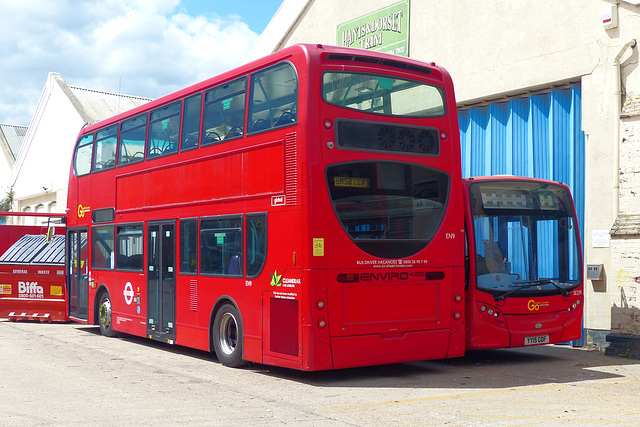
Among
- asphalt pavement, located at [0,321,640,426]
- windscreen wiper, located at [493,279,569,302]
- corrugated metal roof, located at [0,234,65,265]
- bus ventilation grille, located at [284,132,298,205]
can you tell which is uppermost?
bus ventilation grille, located at [284,132,298,205]

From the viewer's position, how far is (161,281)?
1282 centimetres

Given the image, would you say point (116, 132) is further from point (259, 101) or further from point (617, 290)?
point (617, 290)

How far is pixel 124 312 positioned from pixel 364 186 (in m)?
6.68

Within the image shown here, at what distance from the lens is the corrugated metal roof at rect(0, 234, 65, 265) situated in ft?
58.9

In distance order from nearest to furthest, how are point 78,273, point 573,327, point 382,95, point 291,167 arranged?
point 291,167 < point 382,95 < point 573,327 < point 78,273

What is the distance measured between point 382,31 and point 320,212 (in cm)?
1026

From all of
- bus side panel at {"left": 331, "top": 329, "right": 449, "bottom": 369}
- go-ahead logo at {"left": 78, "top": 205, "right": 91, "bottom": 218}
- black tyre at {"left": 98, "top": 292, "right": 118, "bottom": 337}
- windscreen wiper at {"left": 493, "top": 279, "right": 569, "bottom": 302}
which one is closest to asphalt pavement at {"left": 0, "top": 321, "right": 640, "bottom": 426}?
bus side panel at {"left": 331, "top": 329, "right": 449, "bottom": 369}

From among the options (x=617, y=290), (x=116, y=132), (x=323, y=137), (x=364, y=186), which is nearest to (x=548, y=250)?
(x=617, y=290)

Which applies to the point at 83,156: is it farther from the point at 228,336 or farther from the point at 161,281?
the point at 228,336

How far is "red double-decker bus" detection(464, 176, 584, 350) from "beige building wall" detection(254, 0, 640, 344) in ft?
5.98

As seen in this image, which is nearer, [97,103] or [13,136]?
[97,103]

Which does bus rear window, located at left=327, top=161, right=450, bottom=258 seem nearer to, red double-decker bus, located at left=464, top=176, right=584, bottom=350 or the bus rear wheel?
red double-decker bus, located at left=464, top=176, right=584, bottom=350

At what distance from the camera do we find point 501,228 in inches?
435

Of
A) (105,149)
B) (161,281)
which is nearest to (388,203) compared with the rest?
(161,281)
